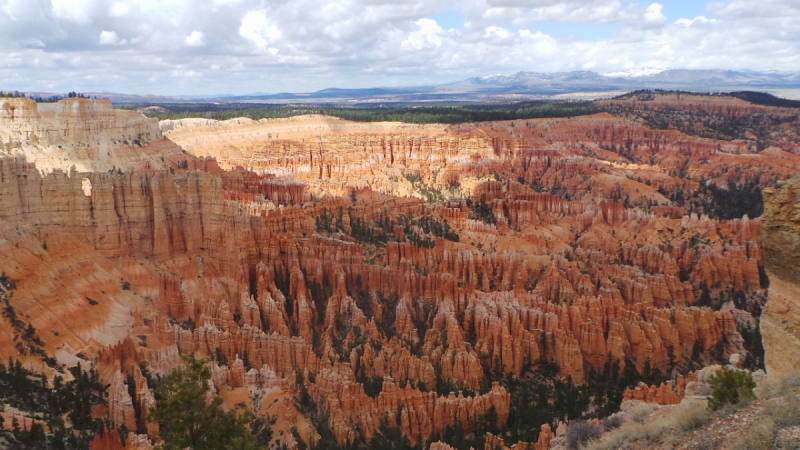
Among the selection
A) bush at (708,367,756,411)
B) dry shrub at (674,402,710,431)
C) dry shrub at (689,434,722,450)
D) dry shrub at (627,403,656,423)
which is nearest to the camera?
dry shrub at (689,434,722,450)

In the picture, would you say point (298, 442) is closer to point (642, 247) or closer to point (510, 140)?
point (642, 247)

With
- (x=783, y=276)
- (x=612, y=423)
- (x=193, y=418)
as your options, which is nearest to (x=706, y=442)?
(x=783, y=276)

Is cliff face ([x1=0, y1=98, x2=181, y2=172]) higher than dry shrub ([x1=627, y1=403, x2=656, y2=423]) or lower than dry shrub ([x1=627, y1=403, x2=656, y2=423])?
higher

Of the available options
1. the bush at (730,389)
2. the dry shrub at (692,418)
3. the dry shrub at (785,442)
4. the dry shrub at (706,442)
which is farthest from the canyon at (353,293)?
the dry shrub at (785,442)

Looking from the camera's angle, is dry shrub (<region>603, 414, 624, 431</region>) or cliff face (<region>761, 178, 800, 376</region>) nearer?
cliff face (<region>761, 178, 800, 376</region>)

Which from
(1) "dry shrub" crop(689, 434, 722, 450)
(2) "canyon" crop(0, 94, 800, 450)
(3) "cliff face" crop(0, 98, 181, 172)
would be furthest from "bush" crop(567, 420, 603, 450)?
(3) "cliff face" crop(0, 98, 181, 172)

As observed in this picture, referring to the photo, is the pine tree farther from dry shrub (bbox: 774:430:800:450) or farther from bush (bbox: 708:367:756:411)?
dry shrub (bbox: 774:430:800:450)

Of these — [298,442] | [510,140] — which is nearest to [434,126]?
→ [510,140]
